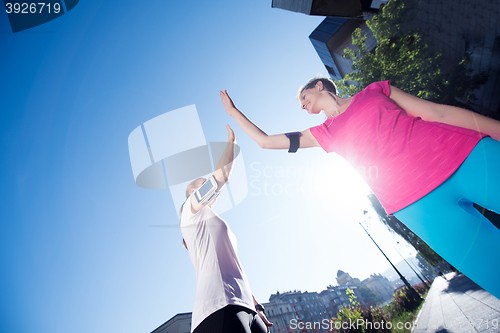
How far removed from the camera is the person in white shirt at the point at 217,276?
128 centimetres

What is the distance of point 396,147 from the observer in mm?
1229

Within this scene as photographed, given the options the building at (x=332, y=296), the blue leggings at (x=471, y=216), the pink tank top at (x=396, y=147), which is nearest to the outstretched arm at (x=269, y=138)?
the pink tank top at (x=396, y=147)

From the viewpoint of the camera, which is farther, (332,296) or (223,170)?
(332,296)

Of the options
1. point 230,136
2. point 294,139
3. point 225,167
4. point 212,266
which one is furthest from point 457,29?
point 212,266

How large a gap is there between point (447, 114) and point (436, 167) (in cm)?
42

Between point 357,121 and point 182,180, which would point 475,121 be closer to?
point 357,121

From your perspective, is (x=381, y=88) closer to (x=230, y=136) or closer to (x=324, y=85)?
(x=324, y=85)

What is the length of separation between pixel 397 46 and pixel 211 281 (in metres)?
11.7

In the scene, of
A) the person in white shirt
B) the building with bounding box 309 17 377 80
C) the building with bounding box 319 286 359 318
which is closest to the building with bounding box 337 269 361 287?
the building with bounding box 319 286 359 318

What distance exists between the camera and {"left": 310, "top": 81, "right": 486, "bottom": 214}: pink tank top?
1.06m

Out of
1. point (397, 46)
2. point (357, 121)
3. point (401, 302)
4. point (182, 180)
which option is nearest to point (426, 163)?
point (357, 121)

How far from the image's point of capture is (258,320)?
5.28 feet

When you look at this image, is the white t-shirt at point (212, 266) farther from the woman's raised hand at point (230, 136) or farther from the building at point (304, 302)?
the building at point (304, 302)

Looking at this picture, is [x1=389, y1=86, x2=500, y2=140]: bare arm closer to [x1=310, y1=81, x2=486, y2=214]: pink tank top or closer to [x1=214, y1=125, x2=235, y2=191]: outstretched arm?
[x1=310, y1=81, x2=486, y2=214]: pink tank top
